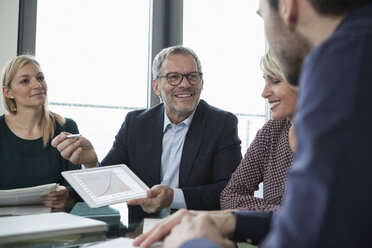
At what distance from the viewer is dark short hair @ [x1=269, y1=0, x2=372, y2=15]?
0.58 m

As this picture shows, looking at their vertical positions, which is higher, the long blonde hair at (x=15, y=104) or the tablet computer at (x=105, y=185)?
the long blonde hair at (x=15, y=104)

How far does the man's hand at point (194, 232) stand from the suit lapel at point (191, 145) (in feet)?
3.93

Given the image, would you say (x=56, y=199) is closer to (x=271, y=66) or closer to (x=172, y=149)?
(x=172, y=149)

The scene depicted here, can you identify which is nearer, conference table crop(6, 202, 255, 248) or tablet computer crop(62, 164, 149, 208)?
conference table crop(6, 202, 255, 248)

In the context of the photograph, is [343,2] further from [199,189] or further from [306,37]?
[199,189]

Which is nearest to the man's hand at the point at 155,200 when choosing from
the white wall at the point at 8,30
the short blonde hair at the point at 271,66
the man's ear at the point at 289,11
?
the short blonde hair at the point at 271,66

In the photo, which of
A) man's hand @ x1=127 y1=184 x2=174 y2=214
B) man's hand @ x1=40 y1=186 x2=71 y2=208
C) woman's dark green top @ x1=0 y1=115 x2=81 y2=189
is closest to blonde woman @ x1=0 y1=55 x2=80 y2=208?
woman's dark green top @ x1=0 y1=115 x2=81 y2=189

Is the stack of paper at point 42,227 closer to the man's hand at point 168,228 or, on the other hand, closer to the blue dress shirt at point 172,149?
the man's hand at point 168,228

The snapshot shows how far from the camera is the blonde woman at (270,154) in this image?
1645mm

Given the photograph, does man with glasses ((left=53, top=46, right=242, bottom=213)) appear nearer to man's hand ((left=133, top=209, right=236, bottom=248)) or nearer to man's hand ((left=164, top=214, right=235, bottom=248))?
man's hand ((left=133, top=209, right=236, bottom=248))

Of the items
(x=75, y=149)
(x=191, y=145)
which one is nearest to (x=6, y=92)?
(x=75, y=149)

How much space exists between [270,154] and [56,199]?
3.32ft

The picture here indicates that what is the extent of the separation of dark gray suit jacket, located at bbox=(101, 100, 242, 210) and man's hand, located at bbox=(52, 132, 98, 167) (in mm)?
239

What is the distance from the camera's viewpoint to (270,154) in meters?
1.76
